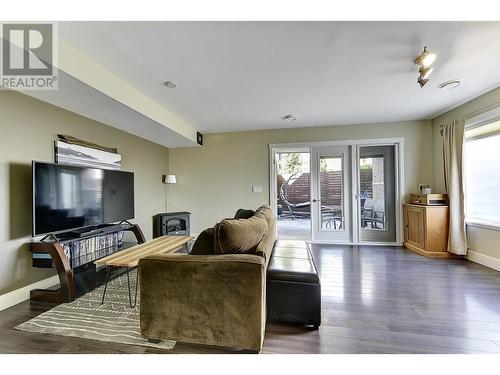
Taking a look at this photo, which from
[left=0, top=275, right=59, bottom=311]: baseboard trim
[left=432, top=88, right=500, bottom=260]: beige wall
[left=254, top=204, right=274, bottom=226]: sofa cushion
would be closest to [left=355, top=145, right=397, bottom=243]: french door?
[left=432, top=88, right=500, bottom=260]: beige wall

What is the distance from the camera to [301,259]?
2152 mm

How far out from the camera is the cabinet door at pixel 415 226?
12.6ft

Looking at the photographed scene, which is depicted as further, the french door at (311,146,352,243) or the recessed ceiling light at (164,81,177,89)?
the french door at (311,146,352,243)

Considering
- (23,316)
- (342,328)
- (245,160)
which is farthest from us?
(245,160)

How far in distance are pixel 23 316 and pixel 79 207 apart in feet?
3.86

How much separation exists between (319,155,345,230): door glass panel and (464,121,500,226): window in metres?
1.91

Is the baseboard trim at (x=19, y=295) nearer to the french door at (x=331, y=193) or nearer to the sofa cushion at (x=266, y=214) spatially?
the sofa cushion at (x=266, y=214)

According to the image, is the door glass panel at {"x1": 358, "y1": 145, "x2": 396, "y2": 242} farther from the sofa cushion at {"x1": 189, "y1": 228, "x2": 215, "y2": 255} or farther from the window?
the sofa cushion at {"x1": 189, "y1": 228, "x2": 215, "y2": 255}

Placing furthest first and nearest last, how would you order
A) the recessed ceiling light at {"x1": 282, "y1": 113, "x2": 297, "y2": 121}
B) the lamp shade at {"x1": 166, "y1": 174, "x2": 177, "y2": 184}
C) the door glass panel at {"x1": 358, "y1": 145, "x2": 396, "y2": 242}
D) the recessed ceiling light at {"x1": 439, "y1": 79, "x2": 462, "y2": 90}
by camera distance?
the lamp shade at {"x1": 166, "y1": 174, "x2": 177, "y2": 184}, the door glass panel at {"x1": 358, "y1": 145, "x2": 396, "y2": 242}, the recessed ceiling light at {"x1": 282, "y1": 113, "x2": 297, "y2": 121}, the recessed ceiling light at {"x1": 439, "y1": 79, "x2": 462, "y2": 90}

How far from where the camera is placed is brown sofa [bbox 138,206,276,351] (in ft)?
4.82

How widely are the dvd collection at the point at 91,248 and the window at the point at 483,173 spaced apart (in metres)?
5.24

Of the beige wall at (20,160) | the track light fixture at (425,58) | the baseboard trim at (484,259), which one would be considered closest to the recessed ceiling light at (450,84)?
the track light fixture at (425,58)
